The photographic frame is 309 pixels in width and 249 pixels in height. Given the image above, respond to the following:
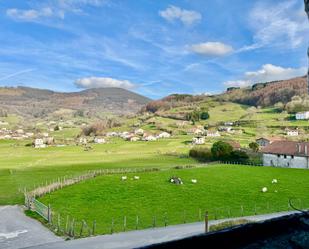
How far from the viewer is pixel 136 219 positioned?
37.6m

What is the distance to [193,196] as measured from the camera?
5025 centimetres

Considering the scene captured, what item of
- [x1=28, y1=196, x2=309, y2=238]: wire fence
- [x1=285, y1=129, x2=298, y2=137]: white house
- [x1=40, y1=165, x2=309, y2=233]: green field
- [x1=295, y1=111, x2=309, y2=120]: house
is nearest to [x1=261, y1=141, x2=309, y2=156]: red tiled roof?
[x1=40, y1=165, x2=309, y2=233]: green field

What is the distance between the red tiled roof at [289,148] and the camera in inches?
2983

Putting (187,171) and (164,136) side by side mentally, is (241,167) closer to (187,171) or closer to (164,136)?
(187,171)

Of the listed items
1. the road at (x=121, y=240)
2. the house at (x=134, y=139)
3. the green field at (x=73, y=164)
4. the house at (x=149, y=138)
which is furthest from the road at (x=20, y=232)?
the house at (x=149, y=138)

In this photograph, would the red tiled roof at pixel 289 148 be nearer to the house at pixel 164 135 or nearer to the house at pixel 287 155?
the house at pixel 287 155

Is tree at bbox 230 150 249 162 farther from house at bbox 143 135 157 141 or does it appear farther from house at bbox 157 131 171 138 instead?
house at bbox 157 131 171 138

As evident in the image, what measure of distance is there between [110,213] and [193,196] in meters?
13.2

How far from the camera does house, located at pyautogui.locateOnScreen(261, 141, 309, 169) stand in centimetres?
7546

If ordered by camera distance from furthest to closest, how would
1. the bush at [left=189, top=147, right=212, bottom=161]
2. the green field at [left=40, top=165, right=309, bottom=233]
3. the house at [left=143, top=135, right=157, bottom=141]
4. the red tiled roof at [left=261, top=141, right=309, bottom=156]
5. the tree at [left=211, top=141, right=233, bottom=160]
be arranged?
the house at [left=143, top=135, right=157, bottom=141] → the bush at [left=189, top=147, right=212, bottom=161] → the tree at [left=211, top=141, right=233, bottom=160] → the red tiled roof at [left=261, top=141, right=309, bottom=156] → the green field at [left=40, top=165, right=309, bottom=233]

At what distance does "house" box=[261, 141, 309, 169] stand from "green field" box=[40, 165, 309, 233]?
5.74 meters

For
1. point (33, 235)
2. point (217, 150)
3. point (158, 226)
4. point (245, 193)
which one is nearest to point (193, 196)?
point (245, 193)

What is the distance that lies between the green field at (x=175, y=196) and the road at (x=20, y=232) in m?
3.28

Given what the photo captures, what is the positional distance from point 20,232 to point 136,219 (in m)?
10.8
